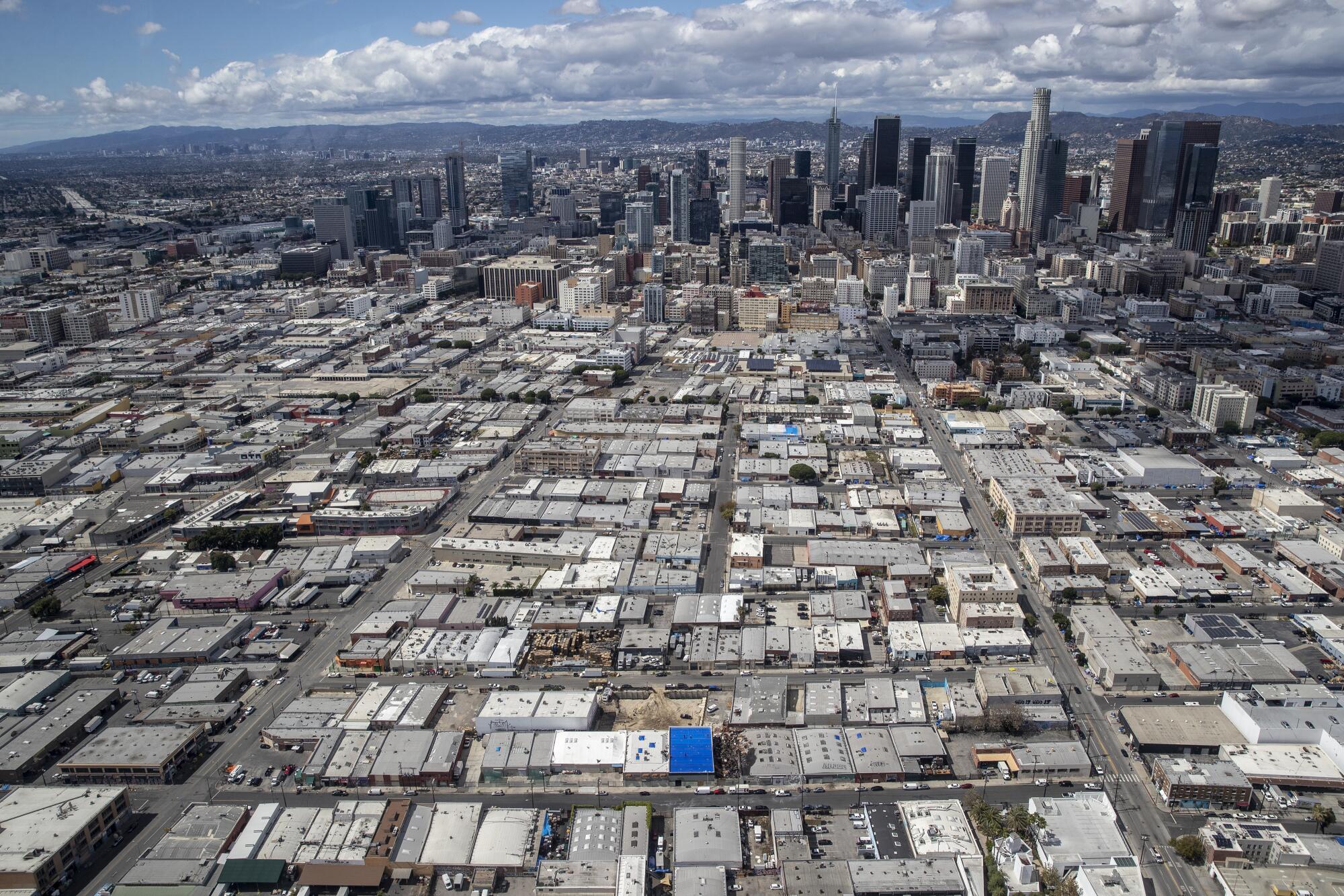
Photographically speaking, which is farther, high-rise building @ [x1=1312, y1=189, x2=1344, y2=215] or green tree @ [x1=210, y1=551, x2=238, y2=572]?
high-rise building @ [x1=1312, y1=189, x2=1344, y2=215]

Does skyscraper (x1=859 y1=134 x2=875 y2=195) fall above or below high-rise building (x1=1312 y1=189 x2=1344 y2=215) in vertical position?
above

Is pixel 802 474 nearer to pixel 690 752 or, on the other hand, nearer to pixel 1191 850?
pixel 690 752

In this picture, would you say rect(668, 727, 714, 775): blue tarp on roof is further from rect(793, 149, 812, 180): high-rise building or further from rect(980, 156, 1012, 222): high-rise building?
rect(793, 149, 812, 180): high-rise building

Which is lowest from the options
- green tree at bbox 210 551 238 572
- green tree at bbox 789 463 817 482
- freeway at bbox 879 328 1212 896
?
freeway at bbox 879 328 1212 896

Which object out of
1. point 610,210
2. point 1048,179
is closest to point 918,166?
point 1048,179

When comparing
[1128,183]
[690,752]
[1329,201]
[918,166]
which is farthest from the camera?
[918,166]

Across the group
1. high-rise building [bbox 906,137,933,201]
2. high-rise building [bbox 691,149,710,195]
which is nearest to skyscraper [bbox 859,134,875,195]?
high-rise building [bbox 906,137,933,201]

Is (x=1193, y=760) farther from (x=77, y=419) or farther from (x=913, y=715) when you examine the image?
(x=77, y=419)
